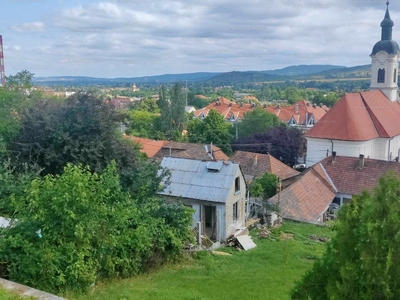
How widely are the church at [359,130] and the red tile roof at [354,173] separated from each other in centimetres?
657

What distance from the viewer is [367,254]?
4629 millimetres

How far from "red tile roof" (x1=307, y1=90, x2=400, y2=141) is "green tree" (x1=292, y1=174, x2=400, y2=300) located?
28.0 metres

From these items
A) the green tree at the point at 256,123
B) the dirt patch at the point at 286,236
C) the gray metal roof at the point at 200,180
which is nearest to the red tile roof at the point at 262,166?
the dirt patch at the point at 286,236

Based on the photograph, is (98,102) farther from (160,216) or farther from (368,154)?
(368,154)

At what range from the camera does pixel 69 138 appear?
15.8 m

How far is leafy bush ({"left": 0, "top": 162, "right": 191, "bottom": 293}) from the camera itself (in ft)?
30.2

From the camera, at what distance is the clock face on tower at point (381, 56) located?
4038 centimetres

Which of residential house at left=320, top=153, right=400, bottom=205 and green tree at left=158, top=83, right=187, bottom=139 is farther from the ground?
green tree at left=158, top=83, right=187, bottom=139

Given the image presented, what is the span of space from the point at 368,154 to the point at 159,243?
2610cm

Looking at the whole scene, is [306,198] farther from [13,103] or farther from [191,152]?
[13,103]

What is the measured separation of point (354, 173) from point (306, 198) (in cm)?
500

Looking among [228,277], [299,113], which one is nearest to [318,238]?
[228,277]

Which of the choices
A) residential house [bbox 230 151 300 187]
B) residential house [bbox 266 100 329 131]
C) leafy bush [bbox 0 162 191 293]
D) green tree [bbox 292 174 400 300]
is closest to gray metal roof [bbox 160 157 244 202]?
leafy bush [bbox 0 162 191 293]

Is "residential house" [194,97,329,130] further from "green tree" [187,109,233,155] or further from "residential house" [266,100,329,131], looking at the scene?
"green tree" [187,109,233,155]
